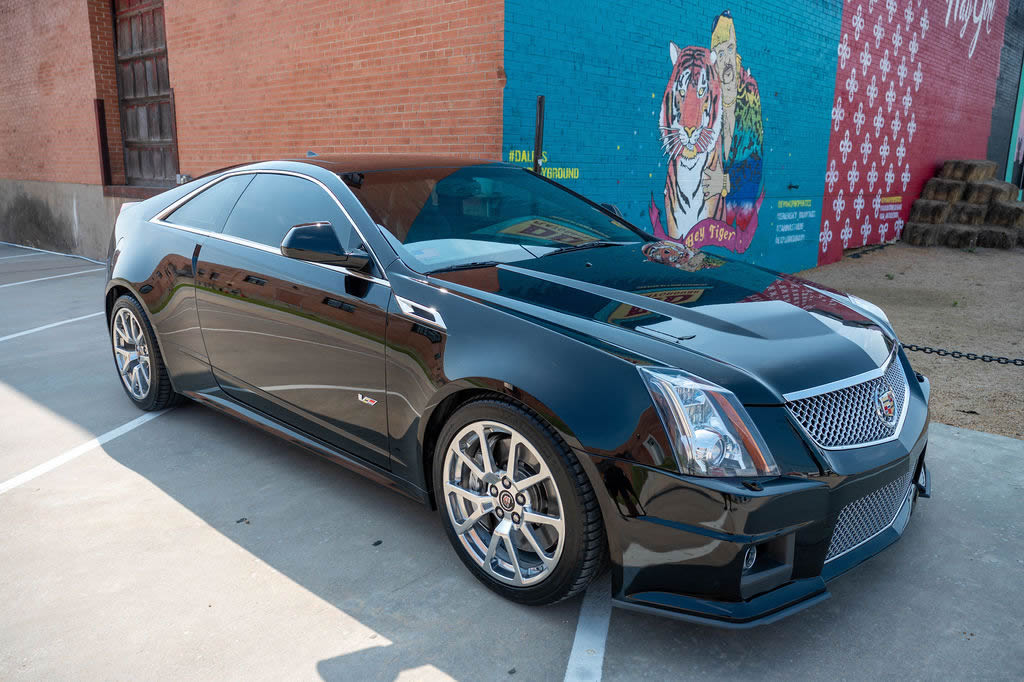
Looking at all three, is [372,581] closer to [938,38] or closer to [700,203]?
[700,203]

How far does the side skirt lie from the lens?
3.22 m

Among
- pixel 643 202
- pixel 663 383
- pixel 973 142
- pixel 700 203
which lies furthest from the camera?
pixel 973 142

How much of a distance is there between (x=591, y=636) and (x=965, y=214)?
17.6 metres

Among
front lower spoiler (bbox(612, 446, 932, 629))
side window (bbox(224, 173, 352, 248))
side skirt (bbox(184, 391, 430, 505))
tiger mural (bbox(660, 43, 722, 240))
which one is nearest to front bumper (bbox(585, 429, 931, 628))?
front lower spoiler (bbox(612, 446, 932, 629))

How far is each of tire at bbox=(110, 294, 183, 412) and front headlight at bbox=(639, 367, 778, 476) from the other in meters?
3.43

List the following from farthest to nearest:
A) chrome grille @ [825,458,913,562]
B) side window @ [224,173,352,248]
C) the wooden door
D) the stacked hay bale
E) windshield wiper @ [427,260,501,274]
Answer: the stacked hay bale < the wooden door < side window @ [224,173,352,248] < windshield wiper @ [427,260,501,274] < chrome grille @ [825,458,913,562]

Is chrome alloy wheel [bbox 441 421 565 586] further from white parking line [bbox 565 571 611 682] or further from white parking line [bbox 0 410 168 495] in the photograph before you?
white parking line [bbox 0 410 168 495]

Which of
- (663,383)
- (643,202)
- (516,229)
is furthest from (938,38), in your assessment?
(663,383)

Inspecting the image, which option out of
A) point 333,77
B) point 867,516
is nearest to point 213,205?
point 867,516

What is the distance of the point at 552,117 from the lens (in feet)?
24.5

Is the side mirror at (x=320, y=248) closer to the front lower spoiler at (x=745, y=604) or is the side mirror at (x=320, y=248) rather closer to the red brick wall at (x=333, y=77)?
the front lower spoiler at (x=745, y=604)

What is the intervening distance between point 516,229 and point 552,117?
13.5 ft

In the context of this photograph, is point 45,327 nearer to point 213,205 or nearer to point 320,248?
point 213,205

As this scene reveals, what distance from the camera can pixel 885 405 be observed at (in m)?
2.79
